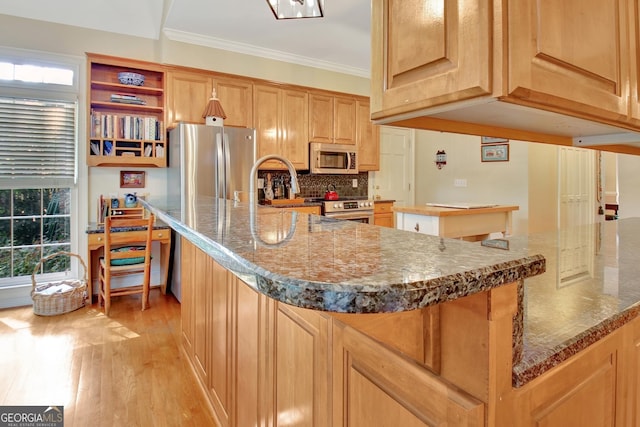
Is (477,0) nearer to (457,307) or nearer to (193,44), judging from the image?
(457,307)

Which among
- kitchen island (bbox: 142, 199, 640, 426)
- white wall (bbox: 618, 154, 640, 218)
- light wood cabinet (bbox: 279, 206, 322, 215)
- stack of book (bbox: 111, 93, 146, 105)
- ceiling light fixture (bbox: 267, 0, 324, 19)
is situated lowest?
kitchen island (bbox: 142, 199, 640, 426)

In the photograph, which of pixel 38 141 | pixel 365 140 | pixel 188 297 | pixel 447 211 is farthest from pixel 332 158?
pixel 38 141

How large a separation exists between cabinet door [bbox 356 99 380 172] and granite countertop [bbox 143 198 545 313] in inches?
172

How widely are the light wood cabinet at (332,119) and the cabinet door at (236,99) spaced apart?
84cm

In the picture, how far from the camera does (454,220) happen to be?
3.43 meters

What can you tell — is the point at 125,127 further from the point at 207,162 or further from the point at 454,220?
the point at 454,220

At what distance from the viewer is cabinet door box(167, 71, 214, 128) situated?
3.76 meters

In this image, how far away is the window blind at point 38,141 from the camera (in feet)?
10.8

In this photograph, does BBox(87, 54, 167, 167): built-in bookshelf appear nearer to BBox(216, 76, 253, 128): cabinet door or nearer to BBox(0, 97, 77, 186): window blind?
BBox(0, 97, 77, 186): window blind

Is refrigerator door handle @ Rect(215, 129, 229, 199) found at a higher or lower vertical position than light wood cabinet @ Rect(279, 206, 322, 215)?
higher

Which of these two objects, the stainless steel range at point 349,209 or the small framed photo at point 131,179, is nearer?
the small framed photo at point 131,179

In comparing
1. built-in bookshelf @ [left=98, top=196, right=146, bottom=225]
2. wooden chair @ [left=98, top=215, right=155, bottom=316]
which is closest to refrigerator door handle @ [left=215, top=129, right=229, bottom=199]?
wooden chair @ [left=98, top=215, right=155, bottom=316]

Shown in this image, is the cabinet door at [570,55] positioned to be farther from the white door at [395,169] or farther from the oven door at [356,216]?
the white door at [395,169]

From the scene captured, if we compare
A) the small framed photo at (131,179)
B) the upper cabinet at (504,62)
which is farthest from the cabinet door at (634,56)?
the small framed photo at (131,179)
